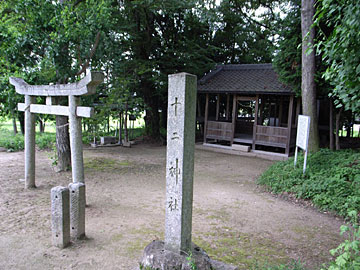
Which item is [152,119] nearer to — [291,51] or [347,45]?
[291,51]

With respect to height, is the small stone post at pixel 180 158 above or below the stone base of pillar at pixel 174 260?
above

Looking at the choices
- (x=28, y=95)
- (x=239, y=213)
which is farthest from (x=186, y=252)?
(x=28, y=95)

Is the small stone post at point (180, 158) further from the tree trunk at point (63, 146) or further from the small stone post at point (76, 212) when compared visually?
the tree trunk at point (63, 146)

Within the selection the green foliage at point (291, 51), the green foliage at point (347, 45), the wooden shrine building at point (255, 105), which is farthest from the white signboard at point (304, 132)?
the wooden shrine building at point (255, 105)

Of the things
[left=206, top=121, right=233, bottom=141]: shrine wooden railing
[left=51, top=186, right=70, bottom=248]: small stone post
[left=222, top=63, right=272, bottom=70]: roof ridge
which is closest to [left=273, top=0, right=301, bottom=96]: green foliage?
[left=222, top=63, right=272, bottom=70]: roof ridge

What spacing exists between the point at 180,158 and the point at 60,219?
8.37 ft

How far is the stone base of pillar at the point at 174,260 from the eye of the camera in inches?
136

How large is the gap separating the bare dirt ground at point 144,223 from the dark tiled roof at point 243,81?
517cm

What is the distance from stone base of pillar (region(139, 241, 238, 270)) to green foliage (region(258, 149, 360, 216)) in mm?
4361

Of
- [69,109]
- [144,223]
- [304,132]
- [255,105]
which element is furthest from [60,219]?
[255,105]

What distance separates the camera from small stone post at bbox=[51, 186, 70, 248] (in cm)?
466

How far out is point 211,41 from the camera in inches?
778

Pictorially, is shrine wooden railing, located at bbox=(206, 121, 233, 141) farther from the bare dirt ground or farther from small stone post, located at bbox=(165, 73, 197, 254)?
small stone post, located at bbox=(165, 73, 197, 254)

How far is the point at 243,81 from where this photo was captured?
15.2m
